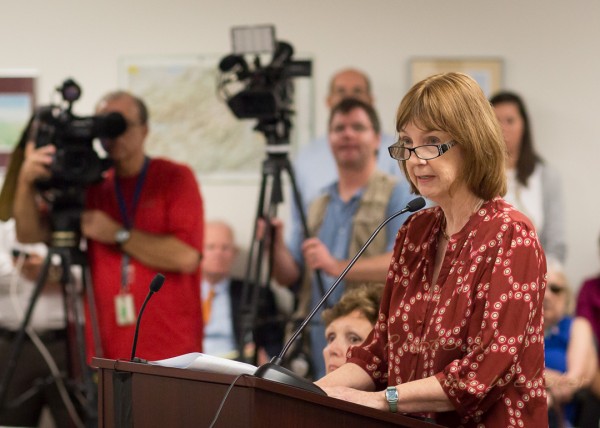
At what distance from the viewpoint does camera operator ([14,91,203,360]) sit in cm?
358

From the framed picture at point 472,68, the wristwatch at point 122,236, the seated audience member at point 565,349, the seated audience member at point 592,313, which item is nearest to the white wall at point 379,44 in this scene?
the framed picture at point 472,68

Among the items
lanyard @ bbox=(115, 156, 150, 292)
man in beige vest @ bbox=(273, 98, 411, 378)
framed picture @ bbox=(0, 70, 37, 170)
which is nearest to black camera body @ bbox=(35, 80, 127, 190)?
lanyard @ bbox=(115, 156, 150, 292)

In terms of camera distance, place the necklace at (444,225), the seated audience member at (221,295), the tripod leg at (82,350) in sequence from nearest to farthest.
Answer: the necklace at (444,225), the tripod leg at (82,350), the seated audience member at (221,295)

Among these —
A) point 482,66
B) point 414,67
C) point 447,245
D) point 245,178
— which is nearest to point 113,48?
point 245,178

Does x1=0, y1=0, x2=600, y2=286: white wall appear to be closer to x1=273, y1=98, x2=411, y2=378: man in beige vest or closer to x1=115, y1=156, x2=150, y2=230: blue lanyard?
x1=273, y1=98, x2=411, y2=378: man in beige vest

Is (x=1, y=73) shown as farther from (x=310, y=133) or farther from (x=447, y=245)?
(x=447, y=245)

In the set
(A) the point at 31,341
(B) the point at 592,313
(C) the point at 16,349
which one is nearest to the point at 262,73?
(C) the point at 16,349

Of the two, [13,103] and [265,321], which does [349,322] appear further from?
[13,103]

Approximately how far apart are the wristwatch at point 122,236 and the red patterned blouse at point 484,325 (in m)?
1.84

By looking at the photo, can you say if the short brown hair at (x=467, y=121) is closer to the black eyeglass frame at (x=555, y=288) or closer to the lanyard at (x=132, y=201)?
the lanyard at (x=132, y=201)

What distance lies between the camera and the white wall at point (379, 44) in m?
4.85

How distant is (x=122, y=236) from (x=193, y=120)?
1.75 meters

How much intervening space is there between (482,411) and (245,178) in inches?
137

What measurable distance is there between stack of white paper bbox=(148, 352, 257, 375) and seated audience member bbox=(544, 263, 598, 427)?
2.31 metres
